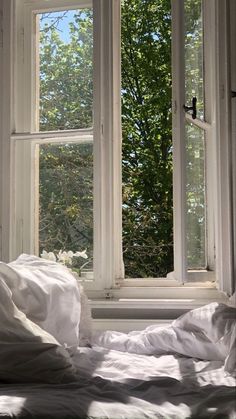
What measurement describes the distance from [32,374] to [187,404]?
0.45m

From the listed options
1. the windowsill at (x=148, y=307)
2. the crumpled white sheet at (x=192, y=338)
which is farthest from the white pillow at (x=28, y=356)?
the windowsill at (x=148, y=307)

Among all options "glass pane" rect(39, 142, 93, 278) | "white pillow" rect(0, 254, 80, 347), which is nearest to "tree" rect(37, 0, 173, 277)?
"glass pane" rect(39, 142, 93, 278)

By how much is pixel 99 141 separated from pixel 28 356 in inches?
52.2

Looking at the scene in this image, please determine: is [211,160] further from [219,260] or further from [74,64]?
[74,64]

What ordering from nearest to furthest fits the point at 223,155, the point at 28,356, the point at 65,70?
the point at 28,356 → the point at 223,155 → the point at 65,70

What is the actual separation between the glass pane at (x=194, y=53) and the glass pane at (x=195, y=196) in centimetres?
12

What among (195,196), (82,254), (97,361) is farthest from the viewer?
(82,254)

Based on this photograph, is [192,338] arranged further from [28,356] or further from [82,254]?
[82,254]

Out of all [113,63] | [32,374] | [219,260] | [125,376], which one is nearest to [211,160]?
[219,260]

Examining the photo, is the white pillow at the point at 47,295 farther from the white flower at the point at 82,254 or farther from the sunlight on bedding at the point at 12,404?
the sunlight on bedding at the point at 12,404

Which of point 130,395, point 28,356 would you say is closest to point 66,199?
point 28,356

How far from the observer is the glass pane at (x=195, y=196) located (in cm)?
243

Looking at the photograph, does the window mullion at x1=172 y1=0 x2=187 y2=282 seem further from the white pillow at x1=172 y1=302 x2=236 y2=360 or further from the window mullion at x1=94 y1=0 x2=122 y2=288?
the white pillow at x1=172 y1=302 x2=236 y2=360

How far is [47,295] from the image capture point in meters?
1.91
